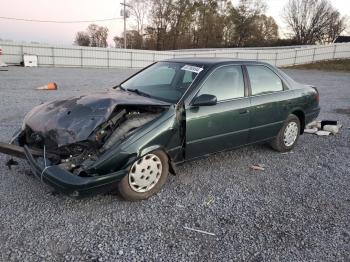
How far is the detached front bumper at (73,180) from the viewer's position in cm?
271

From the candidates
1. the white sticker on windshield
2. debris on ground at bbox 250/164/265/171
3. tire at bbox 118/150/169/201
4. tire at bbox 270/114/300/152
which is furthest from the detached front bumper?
tire at bbox 270/114/300/152

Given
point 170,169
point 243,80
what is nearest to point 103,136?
point 170,169

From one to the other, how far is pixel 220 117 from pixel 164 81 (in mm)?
980

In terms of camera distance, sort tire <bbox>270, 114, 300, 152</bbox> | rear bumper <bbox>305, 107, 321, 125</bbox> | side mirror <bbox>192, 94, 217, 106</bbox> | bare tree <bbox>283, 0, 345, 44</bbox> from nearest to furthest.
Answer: side mirror <bbox>192, 94, 217, 106</bbox> < tire <bbox>270, 114, 300, 152</bbox> < rear bumper <bbox>305, 107, 321, 125</bbox> < bare tree <bbox>283, 0, 345, 44</bbox>

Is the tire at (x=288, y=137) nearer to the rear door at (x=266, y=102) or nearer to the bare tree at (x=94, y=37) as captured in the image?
the rear door at (x=266, y=102)

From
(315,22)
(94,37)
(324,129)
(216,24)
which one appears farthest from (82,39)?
(324,129)

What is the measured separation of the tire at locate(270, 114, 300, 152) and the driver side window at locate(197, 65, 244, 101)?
1250 mm

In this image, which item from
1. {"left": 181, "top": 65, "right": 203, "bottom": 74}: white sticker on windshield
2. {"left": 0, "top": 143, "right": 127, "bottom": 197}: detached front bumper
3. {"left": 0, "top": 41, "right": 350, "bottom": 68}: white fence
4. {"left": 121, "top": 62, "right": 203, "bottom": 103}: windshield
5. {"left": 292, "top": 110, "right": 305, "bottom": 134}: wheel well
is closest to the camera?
{"left": 0, "top": 143, "right": 127, "bottom": 197}: detached front bumper

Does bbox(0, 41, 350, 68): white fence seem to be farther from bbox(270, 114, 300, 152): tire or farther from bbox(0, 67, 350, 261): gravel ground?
bbox(270, 114, 300, 152): tire

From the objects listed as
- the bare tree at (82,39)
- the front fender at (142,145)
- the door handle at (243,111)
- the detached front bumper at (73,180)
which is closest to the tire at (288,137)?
the door handle at (243,111)

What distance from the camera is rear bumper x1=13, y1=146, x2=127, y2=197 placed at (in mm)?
2707

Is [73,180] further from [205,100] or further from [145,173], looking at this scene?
[205,100]

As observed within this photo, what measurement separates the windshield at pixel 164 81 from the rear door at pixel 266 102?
0.99m

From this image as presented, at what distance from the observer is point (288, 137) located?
16.5ft
